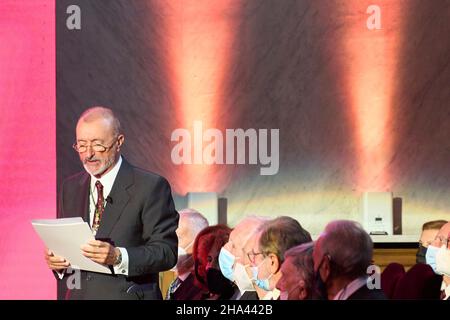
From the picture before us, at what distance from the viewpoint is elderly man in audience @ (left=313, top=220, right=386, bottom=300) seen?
4.00 meters

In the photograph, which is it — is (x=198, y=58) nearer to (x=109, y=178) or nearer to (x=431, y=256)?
(x=431, y=256)

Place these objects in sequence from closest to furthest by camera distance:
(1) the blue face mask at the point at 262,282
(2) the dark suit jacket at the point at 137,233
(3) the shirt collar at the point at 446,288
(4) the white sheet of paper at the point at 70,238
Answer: (4) the white sheet of paper at the point at 70,238
(2) the dark suit jacket at the point at 137,233
(1) the blue face mask at the point at 262,282
(3) the shirt collar at the point at 446,288

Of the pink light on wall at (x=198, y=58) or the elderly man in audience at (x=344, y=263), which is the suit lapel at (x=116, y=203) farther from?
the pink light on wall at (x=198, y=58)

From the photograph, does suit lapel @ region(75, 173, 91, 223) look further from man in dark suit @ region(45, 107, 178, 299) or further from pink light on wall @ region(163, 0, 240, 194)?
pink light on wall @ region(163, 0, 240, 194)

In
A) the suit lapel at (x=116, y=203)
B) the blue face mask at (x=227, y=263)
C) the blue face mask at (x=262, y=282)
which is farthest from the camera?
the blue face mask at (x=227, y=263)

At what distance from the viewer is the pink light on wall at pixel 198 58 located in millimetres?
6297

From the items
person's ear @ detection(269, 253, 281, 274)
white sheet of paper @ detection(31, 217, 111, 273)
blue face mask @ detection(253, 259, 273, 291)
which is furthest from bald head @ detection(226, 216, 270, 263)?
white sheet of paper @ detection(31, 217, 111, 273)

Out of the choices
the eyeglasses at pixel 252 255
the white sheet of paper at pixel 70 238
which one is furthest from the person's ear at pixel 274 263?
the white sheet of paper at pixel 70 238

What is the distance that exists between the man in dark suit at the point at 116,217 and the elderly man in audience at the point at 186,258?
3.97 ft

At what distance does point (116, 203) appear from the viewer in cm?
416

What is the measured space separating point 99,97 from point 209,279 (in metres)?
1.48

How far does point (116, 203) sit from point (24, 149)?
6.85 feet
